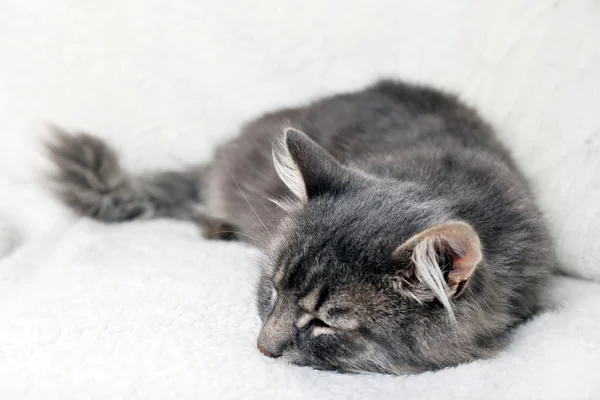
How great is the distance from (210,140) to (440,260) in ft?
5.96

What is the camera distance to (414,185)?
5.07 ft

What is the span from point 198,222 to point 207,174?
30 cm

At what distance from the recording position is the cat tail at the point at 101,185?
2371 millimetres

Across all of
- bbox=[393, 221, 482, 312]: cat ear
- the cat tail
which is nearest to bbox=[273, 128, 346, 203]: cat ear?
bbox=[393, 221, 482, 312]: cat ear

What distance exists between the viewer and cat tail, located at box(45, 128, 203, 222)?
237 cm

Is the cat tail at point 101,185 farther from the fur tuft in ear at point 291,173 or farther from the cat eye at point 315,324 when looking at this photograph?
the cat eye at point 315,324

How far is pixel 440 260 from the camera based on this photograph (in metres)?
1.23

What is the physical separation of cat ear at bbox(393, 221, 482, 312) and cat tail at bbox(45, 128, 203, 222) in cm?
146

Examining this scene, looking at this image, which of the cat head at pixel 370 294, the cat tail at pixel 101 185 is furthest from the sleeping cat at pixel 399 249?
the cat tail at pixel 101 185

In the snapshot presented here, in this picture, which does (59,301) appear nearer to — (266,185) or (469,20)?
(266,185)

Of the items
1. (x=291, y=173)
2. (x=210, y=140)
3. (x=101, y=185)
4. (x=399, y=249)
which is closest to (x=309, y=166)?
(x=291, y=173)

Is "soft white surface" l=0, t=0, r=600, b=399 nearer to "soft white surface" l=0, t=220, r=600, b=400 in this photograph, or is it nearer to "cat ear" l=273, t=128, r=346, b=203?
"soft white surface" l=0, t=220, r=600, b=400

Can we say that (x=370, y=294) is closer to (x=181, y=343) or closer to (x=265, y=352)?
(x=265, y=352)

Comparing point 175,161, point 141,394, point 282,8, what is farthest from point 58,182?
point 141,394
